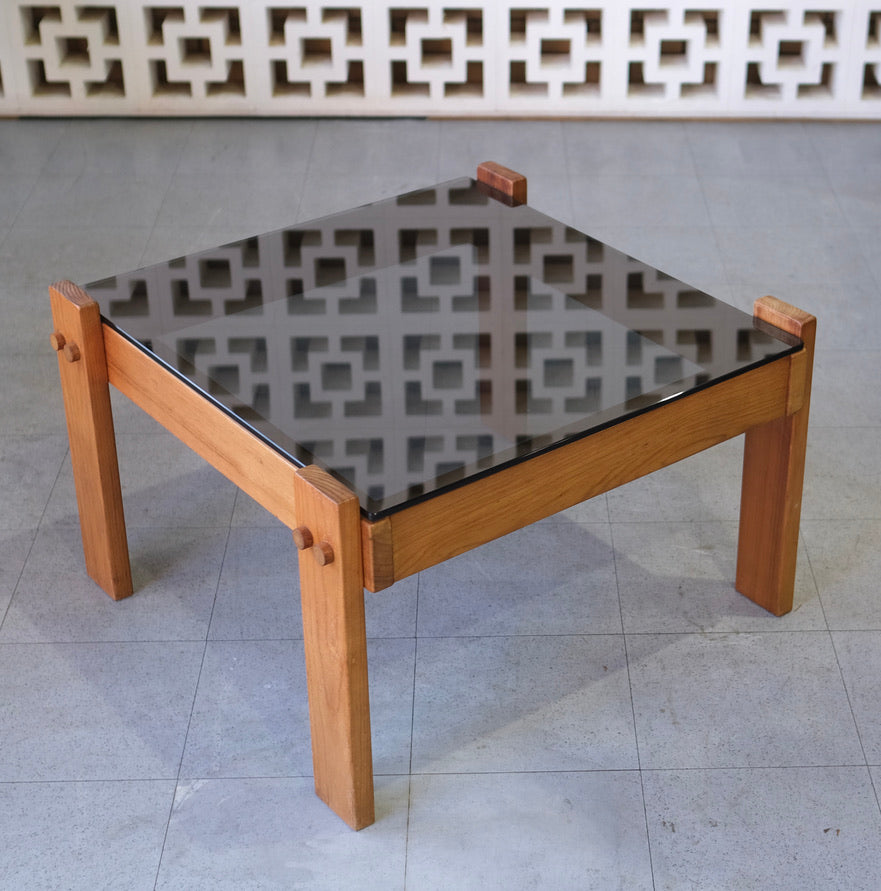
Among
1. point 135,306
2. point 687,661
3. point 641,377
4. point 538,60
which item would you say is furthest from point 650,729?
point 538,60

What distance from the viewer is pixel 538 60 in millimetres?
3811

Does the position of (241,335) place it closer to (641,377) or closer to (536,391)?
(536,391)

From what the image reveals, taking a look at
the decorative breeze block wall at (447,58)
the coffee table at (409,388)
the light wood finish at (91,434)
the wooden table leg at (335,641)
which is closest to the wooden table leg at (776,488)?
the coffee table at (409,388)

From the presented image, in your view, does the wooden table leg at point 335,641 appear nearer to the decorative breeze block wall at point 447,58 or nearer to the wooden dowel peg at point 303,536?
the wooden dowel peg at point 303,536

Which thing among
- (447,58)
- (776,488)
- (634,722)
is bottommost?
(634,722)

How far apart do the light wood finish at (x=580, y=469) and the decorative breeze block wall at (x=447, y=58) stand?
2.19m

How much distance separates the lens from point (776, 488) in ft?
6.48

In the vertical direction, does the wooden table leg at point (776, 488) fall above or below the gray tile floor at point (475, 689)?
above

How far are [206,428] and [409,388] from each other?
0.90 feet

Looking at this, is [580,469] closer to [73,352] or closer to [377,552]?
[377,552]

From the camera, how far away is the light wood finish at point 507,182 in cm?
229

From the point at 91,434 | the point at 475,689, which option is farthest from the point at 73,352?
the point at 475,689

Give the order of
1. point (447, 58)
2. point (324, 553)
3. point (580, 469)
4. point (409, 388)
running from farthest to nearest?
point (447, 58) → point (409, 388) → point (580, 469) → point (324, 553)

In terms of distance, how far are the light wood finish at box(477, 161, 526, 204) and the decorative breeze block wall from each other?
1590 millimetres
